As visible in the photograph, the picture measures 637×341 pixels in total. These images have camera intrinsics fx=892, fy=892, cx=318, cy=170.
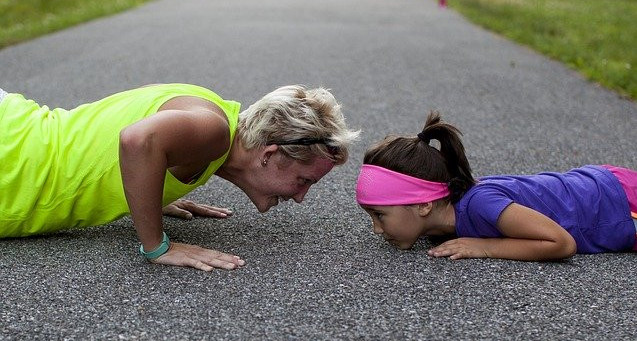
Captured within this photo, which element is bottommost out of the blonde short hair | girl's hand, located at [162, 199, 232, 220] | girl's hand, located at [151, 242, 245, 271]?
girl's hand, located at [162, 199, 232, 220]

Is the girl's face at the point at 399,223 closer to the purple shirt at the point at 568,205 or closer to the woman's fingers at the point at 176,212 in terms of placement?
the purple shirt at the point at 568,205

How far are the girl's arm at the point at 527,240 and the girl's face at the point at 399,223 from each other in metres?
0.20

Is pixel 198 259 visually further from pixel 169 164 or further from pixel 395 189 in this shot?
pixel 395 189

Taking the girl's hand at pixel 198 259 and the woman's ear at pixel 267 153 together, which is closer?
the girl's hand at pixel 198 259

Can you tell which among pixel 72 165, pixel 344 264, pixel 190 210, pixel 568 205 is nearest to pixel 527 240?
pixel 568 205

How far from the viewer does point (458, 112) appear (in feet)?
24.0

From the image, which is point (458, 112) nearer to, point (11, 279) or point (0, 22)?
point (11, 279)

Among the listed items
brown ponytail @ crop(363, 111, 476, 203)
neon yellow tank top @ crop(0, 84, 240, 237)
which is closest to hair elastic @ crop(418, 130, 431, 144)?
brown ponytail @ crop(363, 111, 476, 203)

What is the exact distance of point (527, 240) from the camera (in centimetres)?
353

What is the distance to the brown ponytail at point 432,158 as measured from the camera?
366cm

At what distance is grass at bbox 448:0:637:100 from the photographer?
9.40 m

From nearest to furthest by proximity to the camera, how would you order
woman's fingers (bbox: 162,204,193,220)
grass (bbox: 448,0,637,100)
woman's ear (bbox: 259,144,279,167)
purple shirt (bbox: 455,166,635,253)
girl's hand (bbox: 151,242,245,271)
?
girl's hand (bbox: 151,242,245,271)
woman's ear (bbox: 259,144,279,167)
purple shirt (bbox: 455,166,635,253)
woman's fingers (bbox: 162,204,193,220)
grass (bbox: 448,0,637,100)

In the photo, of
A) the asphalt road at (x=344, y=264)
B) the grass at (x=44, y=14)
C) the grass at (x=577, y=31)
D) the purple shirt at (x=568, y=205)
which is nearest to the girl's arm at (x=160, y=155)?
the asphalt road at (x=344, y=264)

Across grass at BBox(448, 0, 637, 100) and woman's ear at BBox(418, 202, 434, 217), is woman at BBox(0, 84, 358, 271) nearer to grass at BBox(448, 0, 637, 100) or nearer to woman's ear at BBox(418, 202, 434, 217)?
woman's ear at BBox(418, 202, 434, 217)
